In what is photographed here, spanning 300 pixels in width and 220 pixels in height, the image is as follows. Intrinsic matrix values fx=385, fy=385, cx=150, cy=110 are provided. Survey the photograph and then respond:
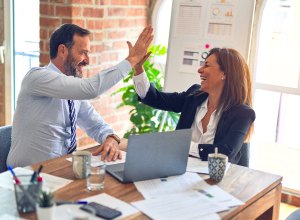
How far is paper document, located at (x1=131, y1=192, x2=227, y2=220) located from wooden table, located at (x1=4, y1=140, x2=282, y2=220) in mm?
35

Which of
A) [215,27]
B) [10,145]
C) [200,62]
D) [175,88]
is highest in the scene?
[215,27]

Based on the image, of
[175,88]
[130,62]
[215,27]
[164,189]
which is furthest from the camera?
[175,88]

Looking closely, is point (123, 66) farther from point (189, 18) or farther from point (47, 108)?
point (189, 18)

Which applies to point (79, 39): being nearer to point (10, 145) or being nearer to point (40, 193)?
point (10, 145)

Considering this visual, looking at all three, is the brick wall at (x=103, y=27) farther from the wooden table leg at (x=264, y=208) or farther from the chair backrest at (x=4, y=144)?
the wooden table leg at (x=264, y=208)

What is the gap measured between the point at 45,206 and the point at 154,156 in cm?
52

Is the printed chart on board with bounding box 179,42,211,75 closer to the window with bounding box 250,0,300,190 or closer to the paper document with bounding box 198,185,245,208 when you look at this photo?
the window with bounding box 250,0,300,190

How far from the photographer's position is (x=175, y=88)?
117 inches


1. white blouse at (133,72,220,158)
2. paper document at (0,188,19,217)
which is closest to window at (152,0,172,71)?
Result: white blouse at (133,72,220,158)

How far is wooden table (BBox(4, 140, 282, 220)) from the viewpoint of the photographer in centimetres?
136

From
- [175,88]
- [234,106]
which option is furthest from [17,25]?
[234,106]

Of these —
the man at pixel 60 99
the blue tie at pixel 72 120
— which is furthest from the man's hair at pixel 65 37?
the blue tie at pixel 72 120

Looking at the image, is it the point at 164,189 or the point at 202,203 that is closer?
the point at 202,203

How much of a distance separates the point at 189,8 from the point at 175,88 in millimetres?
607
